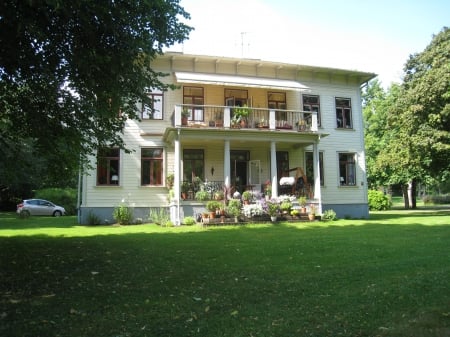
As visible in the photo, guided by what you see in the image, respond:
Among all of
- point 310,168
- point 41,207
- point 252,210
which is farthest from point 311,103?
point 41,207

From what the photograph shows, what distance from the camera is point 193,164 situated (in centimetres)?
1977

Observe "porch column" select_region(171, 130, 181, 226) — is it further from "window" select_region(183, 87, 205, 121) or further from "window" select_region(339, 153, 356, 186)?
"window" select_region(339, 153, 356, 186)

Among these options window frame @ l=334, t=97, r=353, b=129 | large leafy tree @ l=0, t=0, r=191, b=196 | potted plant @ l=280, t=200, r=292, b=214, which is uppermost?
window frame @ l=334, t=97, r=353, b=129

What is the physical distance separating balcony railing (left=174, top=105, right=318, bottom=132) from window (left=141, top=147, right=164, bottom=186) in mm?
2293

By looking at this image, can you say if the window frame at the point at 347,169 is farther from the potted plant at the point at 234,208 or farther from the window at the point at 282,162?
the potted plant at the point at 234,208

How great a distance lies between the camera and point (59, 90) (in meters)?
8.88

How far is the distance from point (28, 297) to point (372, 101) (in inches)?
1810

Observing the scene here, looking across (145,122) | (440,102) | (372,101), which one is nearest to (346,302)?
(145,122)

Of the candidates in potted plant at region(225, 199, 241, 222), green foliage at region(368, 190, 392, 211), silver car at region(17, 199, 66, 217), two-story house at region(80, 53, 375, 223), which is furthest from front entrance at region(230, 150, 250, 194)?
green foliage at region(368, 190, 392, 211)

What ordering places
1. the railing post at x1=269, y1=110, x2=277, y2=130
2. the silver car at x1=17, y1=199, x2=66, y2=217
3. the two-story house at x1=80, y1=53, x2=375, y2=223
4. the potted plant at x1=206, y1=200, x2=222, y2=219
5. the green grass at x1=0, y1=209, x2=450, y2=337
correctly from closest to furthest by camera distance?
the green grass at x1=0, y1=209, x2=450, y2=337 → the potted plant at x1=206, y1=200, x2=222, y2=219 → the two-story house at x1=80, y1=53, x2=375, y2=223 → the railing post at x1=269, y1=110, x2=277, y2=130 → the silver car at x1=17, y1=199, x2=66, y2=217

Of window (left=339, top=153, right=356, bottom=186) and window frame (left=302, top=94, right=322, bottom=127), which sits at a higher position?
window frame (left=302, top=94, right=322, bottom=127)

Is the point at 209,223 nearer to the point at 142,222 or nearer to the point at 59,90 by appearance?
the point at 142,222

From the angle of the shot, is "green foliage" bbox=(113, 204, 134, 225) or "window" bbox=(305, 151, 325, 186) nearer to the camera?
"green foliage" bbox=(113, 204, 134, 225)

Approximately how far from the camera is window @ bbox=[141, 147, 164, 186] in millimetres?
19047
